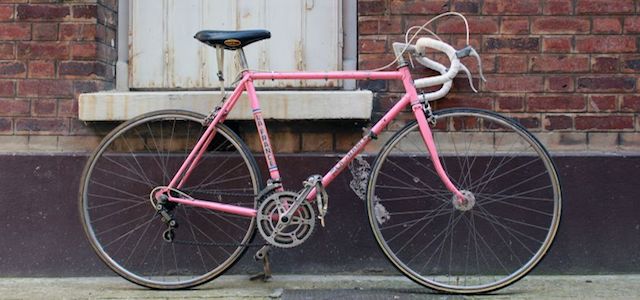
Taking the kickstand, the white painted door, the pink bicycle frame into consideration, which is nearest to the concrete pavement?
the kickstand

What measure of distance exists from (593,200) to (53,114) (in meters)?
3.09

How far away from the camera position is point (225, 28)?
4594 millimetres

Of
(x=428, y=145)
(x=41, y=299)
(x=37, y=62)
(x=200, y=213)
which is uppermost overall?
(x=37, y=62)

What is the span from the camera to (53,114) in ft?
14.6

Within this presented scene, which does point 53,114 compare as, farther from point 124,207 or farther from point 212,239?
point 212,239

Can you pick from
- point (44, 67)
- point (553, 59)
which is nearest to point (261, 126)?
point (44, 67)

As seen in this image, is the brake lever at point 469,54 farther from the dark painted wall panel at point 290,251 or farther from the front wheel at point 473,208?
the dark painted wall panel at point 290,251

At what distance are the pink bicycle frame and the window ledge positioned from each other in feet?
0.94

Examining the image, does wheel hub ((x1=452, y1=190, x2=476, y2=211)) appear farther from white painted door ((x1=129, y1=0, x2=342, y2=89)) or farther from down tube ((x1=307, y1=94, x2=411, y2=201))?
white painted door ((x1=129, y1=0, x2=342, y2=89))

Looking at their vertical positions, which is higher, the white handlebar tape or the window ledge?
the white handlebar tape

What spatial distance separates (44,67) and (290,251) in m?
1.75

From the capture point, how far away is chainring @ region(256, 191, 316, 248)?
12.7 ft

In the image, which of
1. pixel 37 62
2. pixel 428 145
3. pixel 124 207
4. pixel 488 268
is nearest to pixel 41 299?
pixel 124 207

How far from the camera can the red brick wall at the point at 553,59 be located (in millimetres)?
4387
